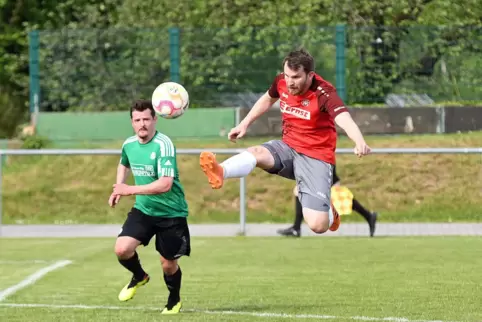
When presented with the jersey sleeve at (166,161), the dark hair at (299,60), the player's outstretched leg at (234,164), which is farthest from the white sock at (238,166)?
the dark hair at (299,60)

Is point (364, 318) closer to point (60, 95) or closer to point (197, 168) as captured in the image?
point (197, 168)

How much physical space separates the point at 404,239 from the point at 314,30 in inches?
365

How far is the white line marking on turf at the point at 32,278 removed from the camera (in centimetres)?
1220

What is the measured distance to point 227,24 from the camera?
30.7m

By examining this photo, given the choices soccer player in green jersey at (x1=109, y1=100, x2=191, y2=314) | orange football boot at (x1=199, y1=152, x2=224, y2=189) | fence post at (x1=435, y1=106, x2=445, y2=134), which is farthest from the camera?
fence post at (x1=435, y1=106, x2=445, y2=134)

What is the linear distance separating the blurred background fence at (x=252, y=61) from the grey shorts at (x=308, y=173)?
15.4 metres

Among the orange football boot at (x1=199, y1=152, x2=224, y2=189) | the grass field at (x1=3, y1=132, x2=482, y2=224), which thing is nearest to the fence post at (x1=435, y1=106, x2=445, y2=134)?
the grass field at (x1=3, y1=132, x2=482, y2=224)

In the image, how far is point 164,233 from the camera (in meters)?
10.4

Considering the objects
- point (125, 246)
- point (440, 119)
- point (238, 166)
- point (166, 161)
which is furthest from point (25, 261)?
point (440, 119)

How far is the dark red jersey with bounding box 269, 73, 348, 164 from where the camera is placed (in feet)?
33.9

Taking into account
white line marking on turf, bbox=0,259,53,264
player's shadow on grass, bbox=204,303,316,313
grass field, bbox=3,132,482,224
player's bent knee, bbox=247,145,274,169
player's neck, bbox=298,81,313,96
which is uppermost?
player's neck, bbox=298,81,313,96

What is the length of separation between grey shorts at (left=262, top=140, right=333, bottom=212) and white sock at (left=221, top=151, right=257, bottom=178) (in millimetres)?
460

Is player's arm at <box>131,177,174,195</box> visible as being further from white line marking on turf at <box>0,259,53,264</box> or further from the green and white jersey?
white line marking on turf at <box>0,259,53,264</box>

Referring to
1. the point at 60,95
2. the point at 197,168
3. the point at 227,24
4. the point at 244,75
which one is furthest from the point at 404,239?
the point at 227,24
